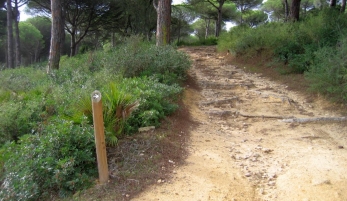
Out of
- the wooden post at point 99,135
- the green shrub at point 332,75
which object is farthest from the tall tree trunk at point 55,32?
the green shrub at point 332,75

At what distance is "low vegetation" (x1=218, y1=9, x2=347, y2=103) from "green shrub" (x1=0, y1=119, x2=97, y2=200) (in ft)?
16.7

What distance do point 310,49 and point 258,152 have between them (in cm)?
514

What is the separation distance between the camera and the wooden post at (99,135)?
3.50 metres

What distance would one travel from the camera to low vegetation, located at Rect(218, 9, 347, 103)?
6707mm

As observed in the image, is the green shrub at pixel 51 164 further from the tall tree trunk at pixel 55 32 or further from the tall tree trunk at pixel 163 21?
the tall tree trunk at pixel 55 32

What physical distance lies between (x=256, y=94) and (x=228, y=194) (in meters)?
4.93

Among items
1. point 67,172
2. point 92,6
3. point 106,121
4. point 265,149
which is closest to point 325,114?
point 265,149

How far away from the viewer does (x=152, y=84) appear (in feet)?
20.7

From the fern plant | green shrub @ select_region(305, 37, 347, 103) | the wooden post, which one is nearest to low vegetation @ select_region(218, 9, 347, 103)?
green shrub @ select_region(305, 37, 347, 103)

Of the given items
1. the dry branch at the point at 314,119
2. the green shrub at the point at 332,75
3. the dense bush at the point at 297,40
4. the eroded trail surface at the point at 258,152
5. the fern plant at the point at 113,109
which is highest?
the dense bush at the point at 297,40

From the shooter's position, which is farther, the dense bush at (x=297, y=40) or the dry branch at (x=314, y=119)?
the dense bush at (x=297, y=40)

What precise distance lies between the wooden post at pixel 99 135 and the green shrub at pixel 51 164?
8.0 inches

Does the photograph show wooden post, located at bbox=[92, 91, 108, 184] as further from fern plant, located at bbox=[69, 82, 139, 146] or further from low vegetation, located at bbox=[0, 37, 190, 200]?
fern plant, located at bbox=[69, 82, 139, 146]

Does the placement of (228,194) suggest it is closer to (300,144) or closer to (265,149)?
(265,149)
